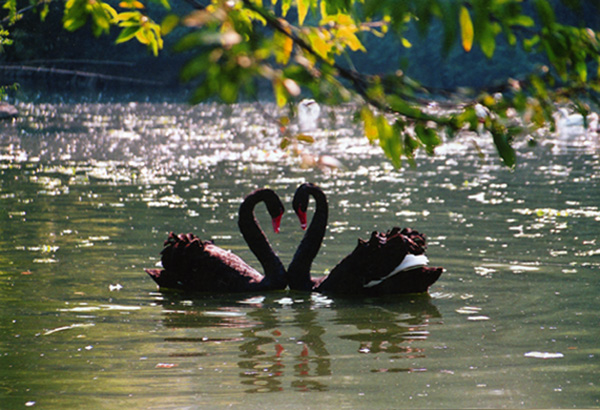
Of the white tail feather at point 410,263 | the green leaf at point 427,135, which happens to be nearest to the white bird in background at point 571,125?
the white tail feather at point 410,263

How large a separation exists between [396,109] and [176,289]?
5.98 m

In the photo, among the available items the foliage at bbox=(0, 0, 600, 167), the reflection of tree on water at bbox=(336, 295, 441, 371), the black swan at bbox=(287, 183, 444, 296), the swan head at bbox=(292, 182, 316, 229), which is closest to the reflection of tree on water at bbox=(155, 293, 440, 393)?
the reflection of tree on water at bbox=(336, 295, 441, 371)

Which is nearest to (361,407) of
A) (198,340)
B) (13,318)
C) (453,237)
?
(198,340)

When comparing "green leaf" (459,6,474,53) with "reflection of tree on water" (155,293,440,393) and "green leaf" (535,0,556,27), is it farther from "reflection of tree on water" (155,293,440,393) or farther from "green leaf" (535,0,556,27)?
"reflection of tree on water" (155,293,440,393)

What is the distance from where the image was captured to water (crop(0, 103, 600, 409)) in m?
5.87

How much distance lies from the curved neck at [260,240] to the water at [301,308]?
0.71 feet

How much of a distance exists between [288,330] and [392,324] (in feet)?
2.83

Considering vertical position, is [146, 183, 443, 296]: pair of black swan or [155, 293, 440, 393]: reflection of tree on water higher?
[146, 183, 443, 296]: pair of black swan

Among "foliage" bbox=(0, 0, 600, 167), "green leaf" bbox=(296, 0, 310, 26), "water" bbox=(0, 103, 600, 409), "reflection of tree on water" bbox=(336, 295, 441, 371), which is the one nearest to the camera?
"foliage" bbox=(0, 0, 600, 167)

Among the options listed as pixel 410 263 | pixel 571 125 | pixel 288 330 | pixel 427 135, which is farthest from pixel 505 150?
pixel 571 125

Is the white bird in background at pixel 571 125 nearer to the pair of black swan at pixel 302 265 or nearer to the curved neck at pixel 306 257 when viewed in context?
the curved neck at pixel 306 257

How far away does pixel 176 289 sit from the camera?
9141 millimetres

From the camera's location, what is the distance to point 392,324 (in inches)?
304

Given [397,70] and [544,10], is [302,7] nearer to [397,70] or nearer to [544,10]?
[397,70]
